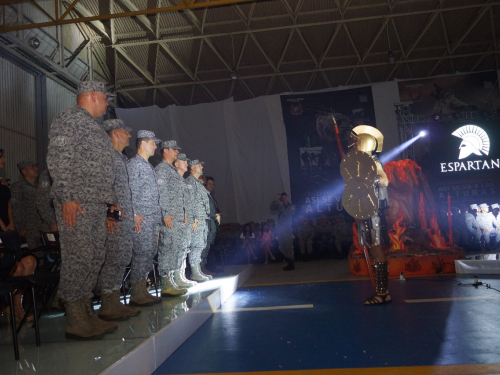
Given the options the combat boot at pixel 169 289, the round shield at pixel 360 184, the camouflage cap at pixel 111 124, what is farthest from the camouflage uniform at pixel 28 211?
the round shield at pixel 360 184

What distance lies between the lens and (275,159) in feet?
35.1

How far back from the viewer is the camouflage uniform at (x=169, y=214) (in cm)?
420

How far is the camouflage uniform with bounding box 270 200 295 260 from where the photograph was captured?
8180mm

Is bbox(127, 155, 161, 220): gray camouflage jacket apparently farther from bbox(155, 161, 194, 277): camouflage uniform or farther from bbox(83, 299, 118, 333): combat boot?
bbox(83, 299, 118, 333): combat boot

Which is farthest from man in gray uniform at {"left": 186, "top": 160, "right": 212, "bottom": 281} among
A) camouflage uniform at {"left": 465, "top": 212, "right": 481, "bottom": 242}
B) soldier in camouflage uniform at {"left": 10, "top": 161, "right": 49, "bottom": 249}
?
camouflage uniform at {"left": 465, "top": 212, "right": 481, "bottom": 242}

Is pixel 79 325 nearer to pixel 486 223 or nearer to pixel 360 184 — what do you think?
pixel 360 184

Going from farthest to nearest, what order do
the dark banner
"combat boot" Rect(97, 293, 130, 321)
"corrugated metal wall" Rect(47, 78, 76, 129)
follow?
1. the dark banner
2. "corrugated metal wall" Rect(47, 78, 76, 129)
3. "combat boot" Rect(97, 293, 130, 321)

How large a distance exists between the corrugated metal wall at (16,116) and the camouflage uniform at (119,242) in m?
5.69

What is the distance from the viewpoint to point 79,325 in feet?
7.80

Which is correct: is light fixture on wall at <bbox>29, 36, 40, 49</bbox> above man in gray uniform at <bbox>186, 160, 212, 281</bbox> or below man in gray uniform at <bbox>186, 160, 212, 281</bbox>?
above


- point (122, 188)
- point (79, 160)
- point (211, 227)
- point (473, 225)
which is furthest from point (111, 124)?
point (473, 225)

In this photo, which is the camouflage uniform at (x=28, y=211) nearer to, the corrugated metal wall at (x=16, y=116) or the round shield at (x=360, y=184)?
the round shield at (x=360, y=184)

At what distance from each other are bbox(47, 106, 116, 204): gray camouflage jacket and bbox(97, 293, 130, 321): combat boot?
754 millimetres

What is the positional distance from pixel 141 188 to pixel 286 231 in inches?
196
